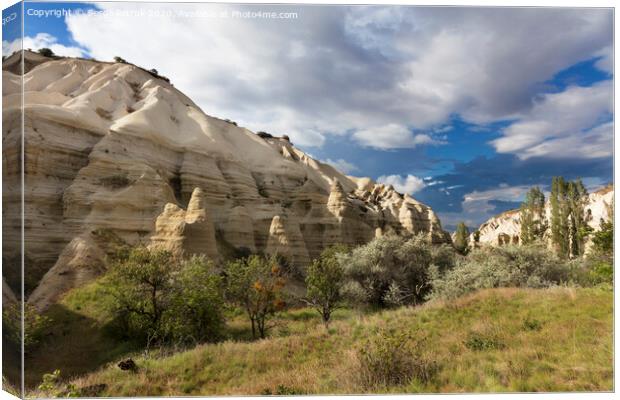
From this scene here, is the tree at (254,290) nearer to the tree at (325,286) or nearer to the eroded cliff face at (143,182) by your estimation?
the tree at (325,286)

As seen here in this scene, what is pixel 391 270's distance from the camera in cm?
2869

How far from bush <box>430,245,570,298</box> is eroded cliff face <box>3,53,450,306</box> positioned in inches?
501

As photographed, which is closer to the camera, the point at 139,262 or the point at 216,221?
the point at 139,262

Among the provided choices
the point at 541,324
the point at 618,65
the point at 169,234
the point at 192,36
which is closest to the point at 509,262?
the point at 541,324

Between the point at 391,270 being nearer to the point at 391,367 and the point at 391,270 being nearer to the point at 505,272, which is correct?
the point at 505,272

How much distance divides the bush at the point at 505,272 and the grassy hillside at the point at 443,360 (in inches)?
355

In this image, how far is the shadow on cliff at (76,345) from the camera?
467 inches

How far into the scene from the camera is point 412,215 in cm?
5122

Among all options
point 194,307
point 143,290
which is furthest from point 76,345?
point 194,307

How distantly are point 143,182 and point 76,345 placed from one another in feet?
40.1

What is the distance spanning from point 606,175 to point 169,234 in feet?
70.2

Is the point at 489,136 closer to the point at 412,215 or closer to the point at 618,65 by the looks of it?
the point at 618,65

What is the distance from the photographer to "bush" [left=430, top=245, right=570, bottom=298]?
22.1 metres

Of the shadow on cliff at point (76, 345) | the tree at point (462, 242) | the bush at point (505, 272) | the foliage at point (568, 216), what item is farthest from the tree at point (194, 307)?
the tree at point (462, 242)
